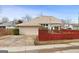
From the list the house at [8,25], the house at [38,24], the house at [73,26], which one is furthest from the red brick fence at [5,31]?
the house at [73,26]

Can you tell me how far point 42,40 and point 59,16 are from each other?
0.48 meters

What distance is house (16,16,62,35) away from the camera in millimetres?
3252

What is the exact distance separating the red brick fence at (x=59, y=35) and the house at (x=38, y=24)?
3.5 inches

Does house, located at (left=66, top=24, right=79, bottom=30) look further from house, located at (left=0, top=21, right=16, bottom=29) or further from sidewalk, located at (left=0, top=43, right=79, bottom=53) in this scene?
house, located at (left=0, top=21, right=16, bottom=29)

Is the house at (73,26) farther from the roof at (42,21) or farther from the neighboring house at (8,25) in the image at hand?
the neighboring house at (8,25)

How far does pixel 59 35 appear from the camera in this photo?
3314 millimetres

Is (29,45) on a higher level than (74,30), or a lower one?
lower

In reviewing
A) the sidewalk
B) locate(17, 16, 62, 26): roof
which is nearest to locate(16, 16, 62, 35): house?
locate(17, 16, 62, 26): roof

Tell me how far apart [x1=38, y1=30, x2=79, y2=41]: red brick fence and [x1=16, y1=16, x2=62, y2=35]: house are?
0.29ft

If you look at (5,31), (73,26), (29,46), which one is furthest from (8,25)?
(73,26)

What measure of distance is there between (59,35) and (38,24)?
15.4 inches
